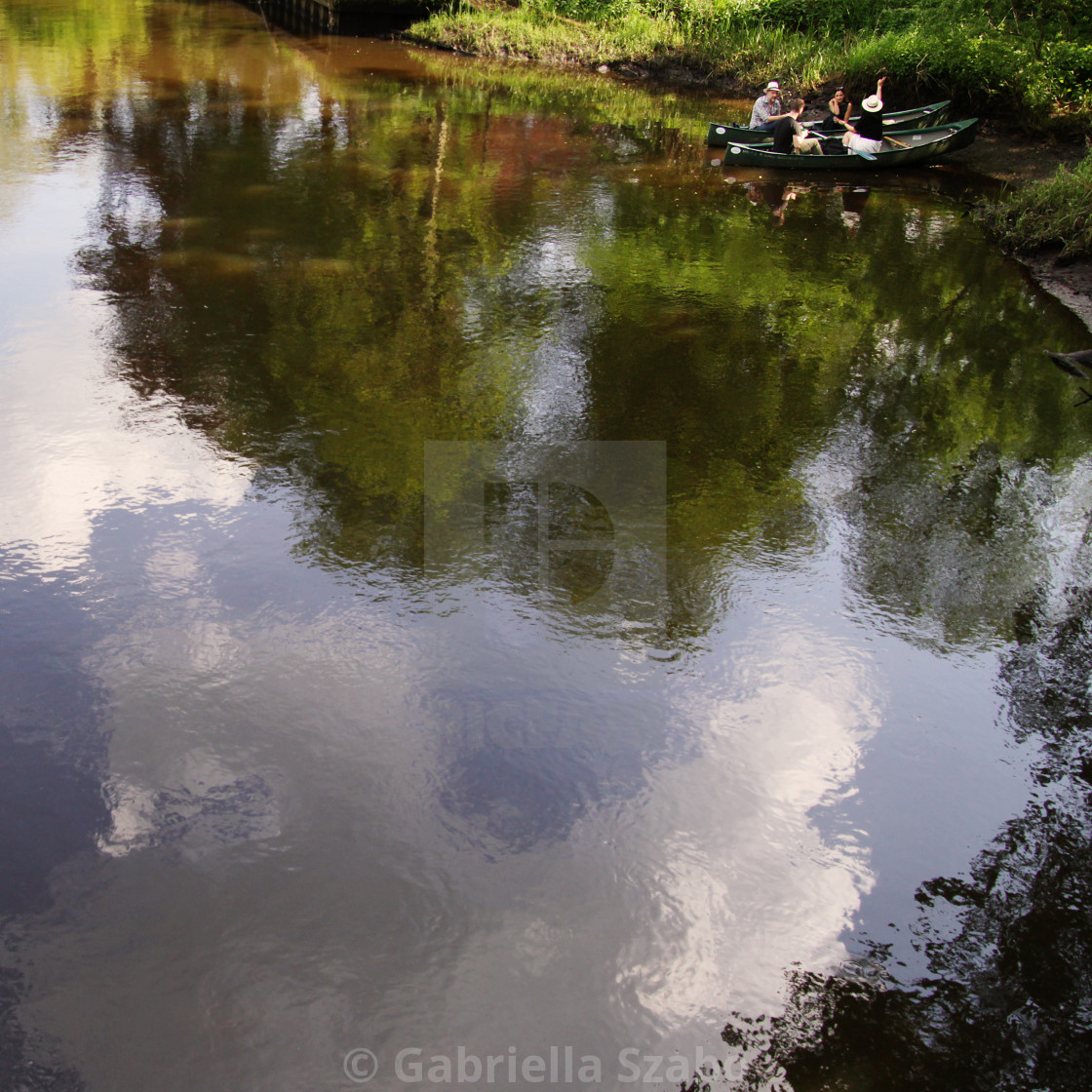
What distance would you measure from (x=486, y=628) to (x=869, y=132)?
13.0 m

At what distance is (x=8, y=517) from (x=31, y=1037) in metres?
3.63

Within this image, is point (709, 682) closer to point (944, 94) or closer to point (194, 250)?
point (194, 250)

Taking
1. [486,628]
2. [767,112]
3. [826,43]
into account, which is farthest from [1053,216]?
[826,43]

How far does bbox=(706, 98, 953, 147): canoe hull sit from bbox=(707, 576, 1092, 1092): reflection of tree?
13.2 metres

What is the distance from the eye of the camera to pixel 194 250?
396 inches

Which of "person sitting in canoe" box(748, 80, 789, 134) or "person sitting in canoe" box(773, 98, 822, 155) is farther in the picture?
"person sitting in canoe" box(748, 80, 789, 134)

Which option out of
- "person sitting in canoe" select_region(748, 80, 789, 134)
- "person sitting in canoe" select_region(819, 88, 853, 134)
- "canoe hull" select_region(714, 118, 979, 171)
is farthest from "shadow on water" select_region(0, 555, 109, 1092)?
"person sitting in canoe" select_region(819, 88, 853, 134)

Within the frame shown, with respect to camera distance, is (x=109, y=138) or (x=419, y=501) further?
(x=109, y=138)

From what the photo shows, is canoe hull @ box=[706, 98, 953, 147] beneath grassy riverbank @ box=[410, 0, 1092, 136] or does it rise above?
beneath

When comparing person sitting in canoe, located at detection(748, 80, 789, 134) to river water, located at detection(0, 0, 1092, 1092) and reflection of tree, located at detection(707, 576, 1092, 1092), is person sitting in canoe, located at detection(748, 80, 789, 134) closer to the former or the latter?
river water, located at detection(0, 0, 1092, 1092)

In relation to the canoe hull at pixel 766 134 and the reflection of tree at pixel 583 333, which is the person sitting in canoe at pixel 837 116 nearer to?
the canoe hull at pixel 766 134

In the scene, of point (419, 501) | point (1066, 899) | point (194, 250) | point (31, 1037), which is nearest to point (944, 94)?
point (194, 250)

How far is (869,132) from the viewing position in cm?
1477

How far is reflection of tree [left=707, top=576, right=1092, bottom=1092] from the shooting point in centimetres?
354
